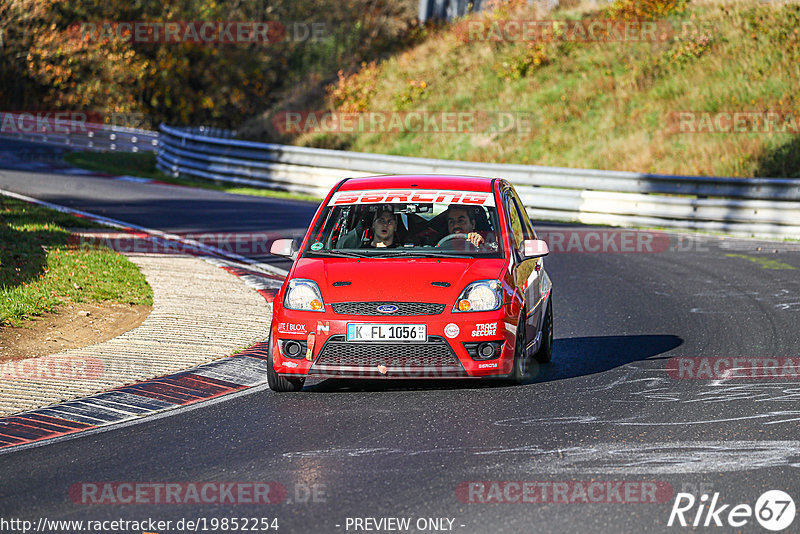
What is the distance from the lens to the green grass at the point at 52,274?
451 inches

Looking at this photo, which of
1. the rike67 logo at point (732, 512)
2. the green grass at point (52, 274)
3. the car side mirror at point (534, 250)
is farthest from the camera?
the green grass at point (52, 274)

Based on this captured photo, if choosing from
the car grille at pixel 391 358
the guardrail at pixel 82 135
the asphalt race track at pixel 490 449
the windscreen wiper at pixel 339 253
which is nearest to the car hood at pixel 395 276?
the windscreen wiper at pixel 339 253

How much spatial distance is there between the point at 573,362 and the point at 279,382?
104 inches

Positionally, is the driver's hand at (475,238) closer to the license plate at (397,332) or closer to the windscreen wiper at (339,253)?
the windscreen wiper at (339,253)

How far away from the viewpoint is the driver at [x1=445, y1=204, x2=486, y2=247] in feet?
30.2

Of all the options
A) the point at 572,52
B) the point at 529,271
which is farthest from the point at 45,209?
the point at 572,52

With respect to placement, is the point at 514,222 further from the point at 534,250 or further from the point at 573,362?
the point at 573,362

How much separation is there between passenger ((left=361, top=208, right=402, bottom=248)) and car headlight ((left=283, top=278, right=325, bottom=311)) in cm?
93

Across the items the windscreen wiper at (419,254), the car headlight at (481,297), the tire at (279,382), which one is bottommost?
the tire at (279,382)

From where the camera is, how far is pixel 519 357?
8.45 metres

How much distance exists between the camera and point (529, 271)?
9.28 metres

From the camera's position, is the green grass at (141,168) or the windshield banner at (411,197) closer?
the windshield banner at (411,197)

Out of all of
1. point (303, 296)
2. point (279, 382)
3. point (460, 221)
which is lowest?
point (279, 382)

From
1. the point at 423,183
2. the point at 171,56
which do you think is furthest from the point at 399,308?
the point at 171,56
